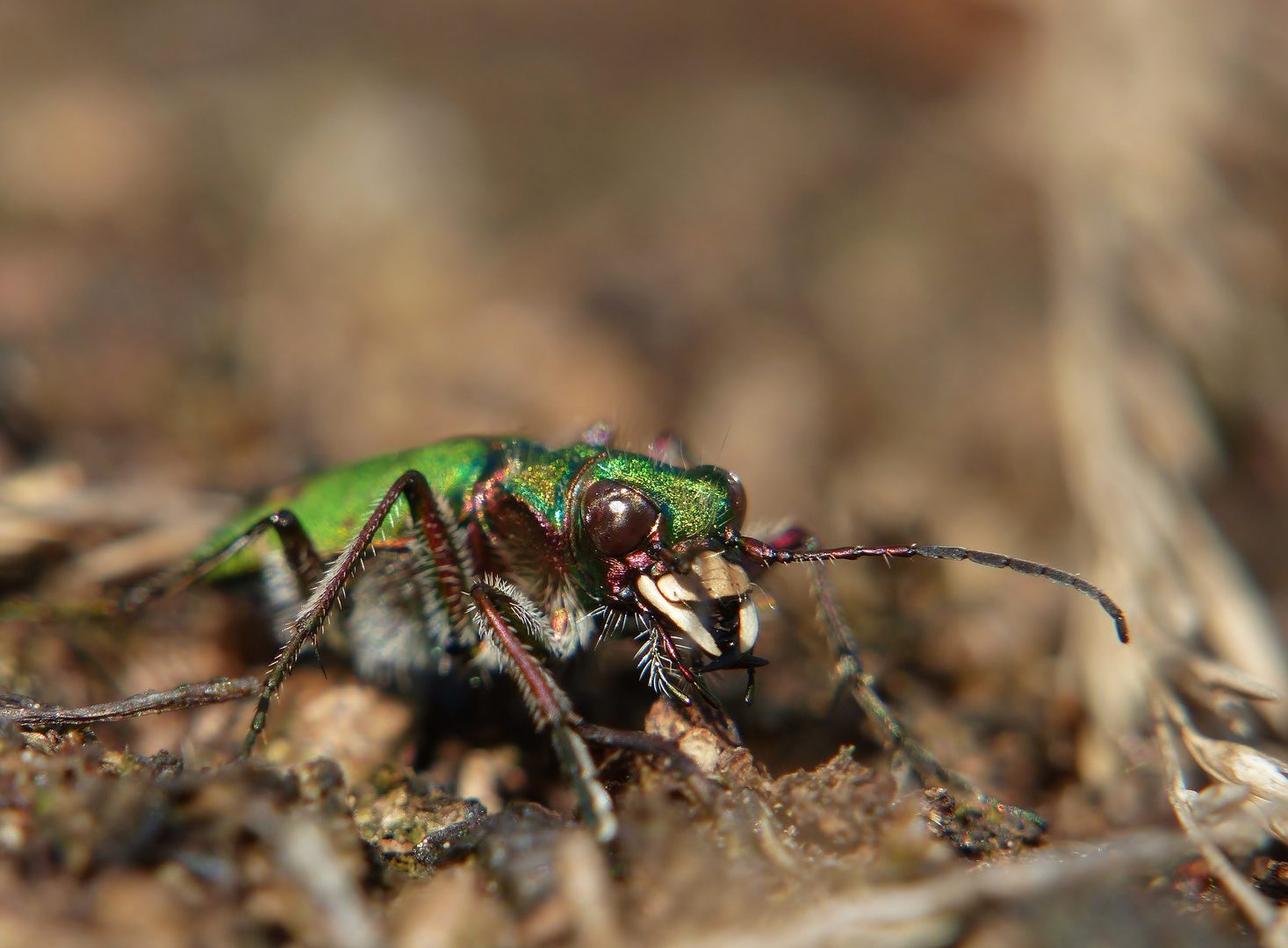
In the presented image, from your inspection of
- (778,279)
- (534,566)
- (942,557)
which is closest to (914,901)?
(942,557)

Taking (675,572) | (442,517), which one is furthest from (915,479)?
(442,517)

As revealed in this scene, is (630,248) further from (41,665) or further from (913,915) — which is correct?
(913,915)

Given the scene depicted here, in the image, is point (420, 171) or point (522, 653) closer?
point (522, 653)

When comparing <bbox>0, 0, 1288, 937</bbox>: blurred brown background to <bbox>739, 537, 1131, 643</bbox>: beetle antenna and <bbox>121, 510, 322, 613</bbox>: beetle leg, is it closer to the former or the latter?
<bbox>739, 537, 1131, 643</bbox>: beetle antenna

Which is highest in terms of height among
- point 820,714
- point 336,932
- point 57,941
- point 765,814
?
point 57,941

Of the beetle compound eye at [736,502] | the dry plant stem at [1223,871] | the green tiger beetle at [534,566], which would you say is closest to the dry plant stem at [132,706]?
the green tiger beetle at [534,566]

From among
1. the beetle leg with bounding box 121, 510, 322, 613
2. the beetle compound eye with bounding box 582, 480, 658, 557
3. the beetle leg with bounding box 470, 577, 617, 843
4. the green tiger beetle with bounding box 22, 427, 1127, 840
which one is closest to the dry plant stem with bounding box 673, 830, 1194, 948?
the beetle leg with bounding box 470, 577, 617, 843

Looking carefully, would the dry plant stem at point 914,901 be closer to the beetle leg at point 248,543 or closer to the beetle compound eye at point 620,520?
the beetle compound eye at point 620,520
